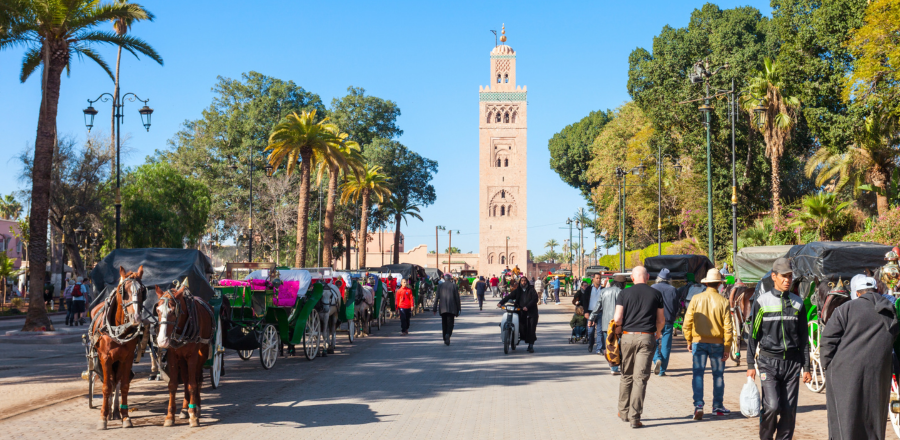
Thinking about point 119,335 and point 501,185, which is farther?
point 501,185

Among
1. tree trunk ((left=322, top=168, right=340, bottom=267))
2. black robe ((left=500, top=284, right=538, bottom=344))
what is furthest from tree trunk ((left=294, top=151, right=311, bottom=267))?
black robe ((left=500, top=284, right=538, bottom=344))

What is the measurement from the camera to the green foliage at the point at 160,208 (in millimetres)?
41781

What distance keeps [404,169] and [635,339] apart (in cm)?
6363

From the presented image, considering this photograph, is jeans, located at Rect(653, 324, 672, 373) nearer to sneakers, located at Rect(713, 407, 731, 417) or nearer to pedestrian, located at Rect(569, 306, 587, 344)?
sneakers, located at Rect(713, 407, 731, 417)

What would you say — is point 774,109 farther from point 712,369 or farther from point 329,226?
point 712,369

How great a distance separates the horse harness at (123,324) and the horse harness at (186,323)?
0.27 m

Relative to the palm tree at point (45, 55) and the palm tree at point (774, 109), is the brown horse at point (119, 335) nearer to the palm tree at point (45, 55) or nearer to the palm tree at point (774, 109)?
the palm tree at point (45, 55)

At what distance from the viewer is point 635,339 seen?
28.9ft

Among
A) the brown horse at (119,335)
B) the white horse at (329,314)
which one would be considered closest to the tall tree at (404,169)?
the white horse at (329,314)

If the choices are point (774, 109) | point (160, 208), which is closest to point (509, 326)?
point (774, 109)

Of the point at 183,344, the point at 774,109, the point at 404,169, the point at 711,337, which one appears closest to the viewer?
the point at 183,344

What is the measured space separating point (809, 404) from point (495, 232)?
90.9 meters

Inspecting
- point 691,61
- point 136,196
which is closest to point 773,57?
point 691,61

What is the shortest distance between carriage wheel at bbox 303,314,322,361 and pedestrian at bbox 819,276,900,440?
11.2 metres
